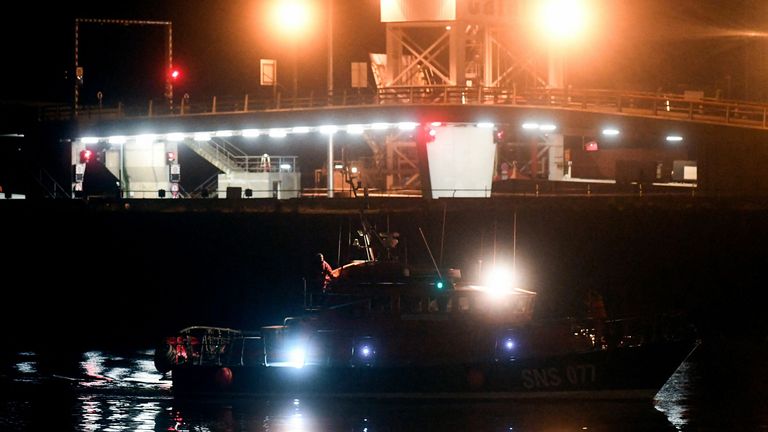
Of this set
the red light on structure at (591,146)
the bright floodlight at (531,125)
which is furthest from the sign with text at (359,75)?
the red light on structure at (591,146)

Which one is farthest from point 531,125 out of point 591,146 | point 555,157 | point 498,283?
point 498,283

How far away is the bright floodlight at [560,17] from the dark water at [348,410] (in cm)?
4067

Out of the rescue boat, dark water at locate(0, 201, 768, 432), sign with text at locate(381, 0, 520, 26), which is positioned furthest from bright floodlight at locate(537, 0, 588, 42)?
the rescue boat

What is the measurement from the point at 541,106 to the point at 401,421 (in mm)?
37634

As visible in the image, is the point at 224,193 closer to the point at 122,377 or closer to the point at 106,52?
the point at 106,52

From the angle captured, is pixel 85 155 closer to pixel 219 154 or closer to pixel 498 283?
pixel 219 154

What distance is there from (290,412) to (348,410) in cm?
141

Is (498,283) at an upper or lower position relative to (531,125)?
lower

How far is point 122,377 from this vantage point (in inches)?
1344

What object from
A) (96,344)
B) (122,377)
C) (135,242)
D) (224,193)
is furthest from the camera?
(224,193)

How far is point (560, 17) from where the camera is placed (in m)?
72.4

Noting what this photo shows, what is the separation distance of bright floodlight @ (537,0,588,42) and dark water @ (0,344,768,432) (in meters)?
40.7

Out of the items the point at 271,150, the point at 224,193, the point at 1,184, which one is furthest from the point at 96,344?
the point at 271,150

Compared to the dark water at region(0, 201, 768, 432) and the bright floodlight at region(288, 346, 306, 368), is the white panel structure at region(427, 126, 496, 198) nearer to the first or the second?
the dark water at region(0, 201, 768, 432)
